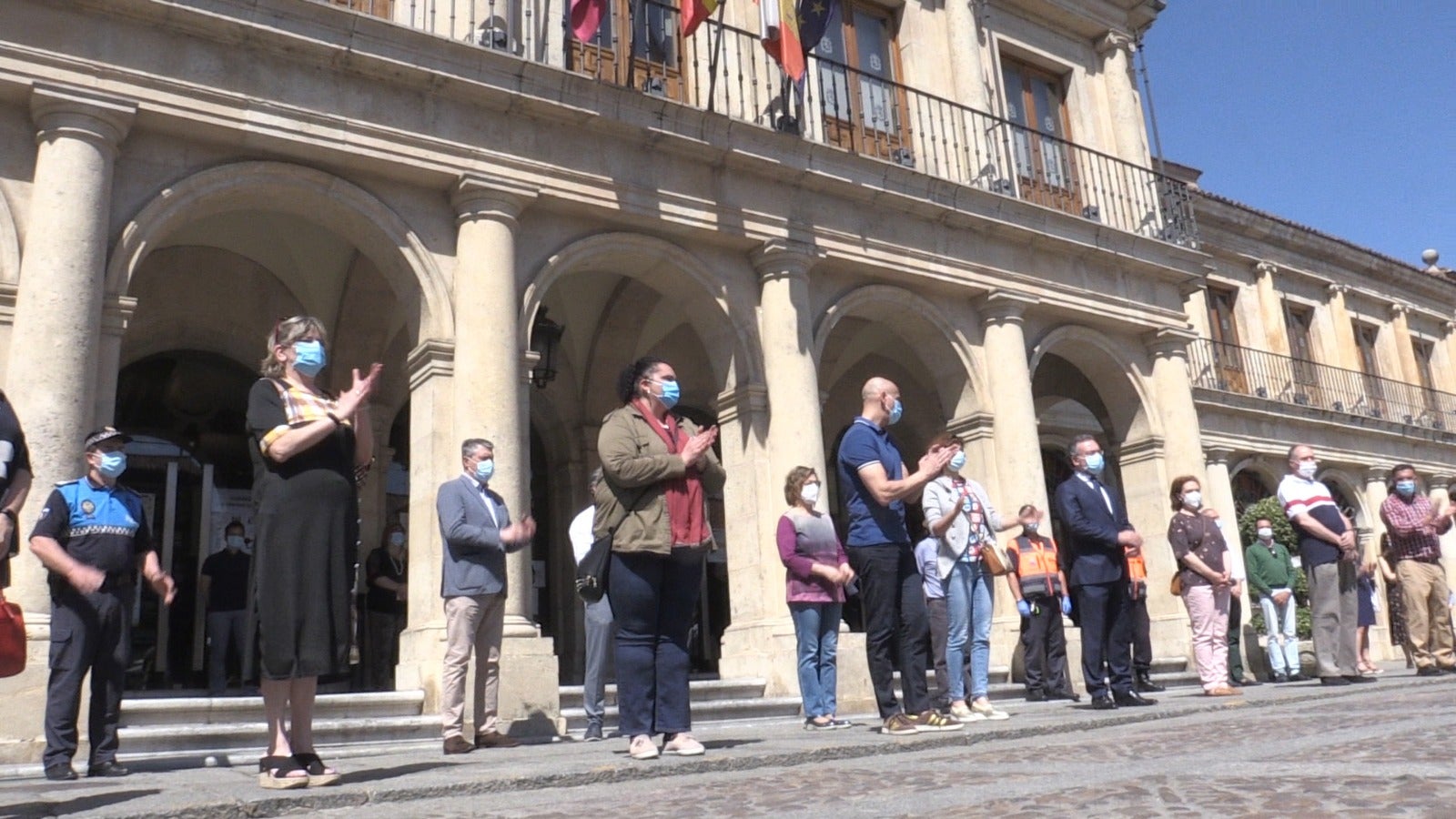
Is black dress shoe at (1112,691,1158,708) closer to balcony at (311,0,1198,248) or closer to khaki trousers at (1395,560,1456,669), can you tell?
khaki trousers at (1395,560,1456,669)

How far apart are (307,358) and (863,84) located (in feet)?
31.9

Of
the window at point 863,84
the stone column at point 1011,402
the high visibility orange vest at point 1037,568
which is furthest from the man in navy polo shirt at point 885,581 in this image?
the window at point 863,84

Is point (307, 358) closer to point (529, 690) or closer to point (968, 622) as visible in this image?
point (529, 690)

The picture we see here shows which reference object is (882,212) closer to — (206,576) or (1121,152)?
(1121,152)

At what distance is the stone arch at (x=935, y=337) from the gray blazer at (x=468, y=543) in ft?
18.5

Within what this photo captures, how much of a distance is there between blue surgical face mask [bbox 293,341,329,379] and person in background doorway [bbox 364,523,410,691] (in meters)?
5.71

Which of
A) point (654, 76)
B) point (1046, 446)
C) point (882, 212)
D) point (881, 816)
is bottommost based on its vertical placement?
point (881, 816)

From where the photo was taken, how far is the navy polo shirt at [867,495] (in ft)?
19.1

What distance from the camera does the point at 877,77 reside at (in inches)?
463

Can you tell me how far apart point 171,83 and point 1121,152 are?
37.4 ft

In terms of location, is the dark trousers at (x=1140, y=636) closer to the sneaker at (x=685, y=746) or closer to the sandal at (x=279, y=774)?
the sneaker at (x=685, y=746)

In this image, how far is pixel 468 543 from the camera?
20.5ft

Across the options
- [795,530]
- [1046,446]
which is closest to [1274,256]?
[1046,446]

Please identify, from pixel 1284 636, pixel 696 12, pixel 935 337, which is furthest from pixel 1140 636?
pixel 696 12
